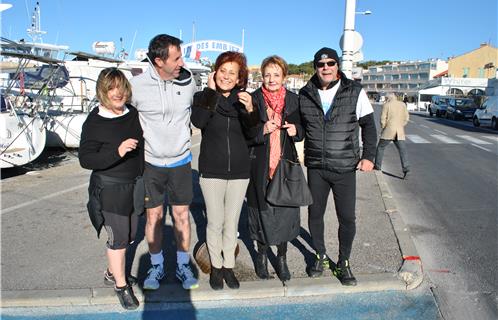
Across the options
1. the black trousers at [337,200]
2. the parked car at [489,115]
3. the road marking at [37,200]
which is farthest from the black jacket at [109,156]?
the parked car at [489,115]

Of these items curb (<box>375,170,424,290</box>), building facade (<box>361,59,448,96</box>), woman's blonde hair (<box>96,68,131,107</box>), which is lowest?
curb (<box>375,170,424,290</box>)

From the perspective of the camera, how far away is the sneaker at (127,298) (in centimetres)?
326

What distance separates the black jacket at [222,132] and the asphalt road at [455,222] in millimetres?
2076

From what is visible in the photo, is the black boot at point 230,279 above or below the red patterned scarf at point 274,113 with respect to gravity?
below

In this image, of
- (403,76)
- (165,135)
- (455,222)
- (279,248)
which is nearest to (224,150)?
(165,135)

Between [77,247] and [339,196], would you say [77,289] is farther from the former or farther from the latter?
[339,196]

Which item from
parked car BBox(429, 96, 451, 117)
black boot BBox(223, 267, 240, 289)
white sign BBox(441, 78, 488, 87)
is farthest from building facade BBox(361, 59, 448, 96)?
black boot BBox(223, 267, 240, 289)

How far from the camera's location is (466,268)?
416 cm

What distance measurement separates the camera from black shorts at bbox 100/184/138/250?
9.92 ft

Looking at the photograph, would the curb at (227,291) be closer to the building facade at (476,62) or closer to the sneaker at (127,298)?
the sneaker at (127,298)

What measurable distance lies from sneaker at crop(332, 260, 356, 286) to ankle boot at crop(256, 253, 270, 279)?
2.12 feet

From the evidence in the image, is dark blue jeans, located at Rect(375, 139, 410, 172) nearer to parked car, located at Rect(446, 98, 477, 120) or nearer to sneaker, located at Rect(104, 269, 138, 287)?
sneaker, located at Rect(104, 269, 138, 287)

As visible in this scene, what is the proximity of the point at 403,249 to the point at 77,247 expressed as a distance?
354 cm

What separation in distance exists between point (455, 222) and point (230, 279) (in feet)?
12.4
